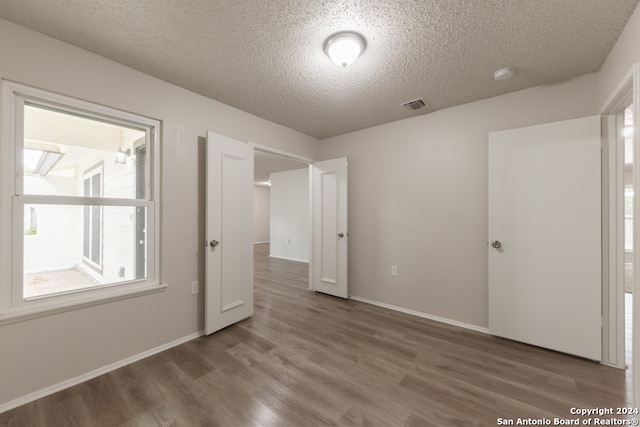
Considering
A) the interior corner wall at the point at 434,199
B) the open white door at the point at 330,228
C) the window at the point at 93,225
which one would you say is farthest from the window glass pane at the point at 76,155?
the interior corner wall at the point at 434,199

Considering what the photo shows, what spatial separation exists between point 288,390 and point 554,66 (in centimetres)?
332

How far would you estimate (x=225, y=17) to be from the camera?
62.8 inches

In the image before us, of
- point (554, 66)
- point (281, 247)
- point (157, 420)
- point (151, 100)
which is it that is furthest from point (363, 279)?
point (281, 247)

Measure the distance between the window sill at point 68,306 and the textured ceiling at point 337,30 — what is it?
1898 mm

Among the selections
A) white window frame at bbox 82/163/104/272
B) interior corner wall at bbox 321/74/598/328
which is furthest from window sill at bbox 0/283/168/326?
interior corner wall at bbox 321/74/598/328

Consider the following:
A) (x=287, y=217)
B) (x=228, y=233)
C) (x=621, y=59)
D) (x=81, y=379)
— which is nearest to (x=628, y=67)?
(x=621, y=59)

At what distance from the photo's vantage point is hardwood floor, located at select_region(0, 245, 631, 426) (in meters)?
1.56

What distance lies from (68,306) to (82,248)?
45 centimetres

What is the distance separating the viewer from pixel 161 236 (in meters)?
2.34

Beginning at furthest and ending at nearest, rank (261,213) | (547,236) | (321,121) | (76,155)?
(261,213)
(321,121)
(547,236)
(76,155)

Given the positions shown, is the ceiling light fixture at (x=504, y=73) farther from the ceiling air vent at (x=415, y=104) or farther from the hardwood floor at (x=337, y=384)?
the hardwood floor at (x=337, y=384)

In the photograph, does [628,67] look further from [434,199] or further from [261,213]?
[261,213]

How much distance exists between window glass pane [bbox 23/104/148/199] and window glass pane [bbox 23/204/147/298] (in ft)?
0.49

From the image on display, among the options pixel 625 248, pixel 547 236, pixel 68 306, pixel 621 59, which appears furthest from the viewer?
pixel 625 248
